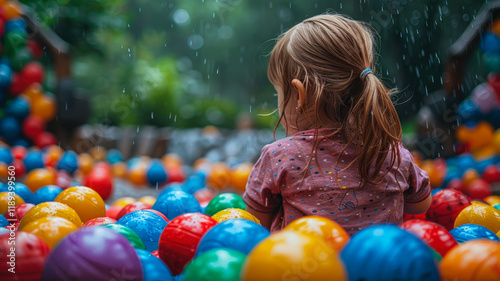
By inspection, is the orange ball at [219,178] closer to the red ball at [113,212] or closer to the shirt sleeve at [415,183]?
the red ball at [113,212]

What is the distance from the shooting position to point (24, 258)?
146 cm

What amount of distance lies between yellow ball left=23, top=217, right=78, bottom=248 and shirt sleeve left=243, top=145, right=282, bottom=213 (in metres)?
0.81

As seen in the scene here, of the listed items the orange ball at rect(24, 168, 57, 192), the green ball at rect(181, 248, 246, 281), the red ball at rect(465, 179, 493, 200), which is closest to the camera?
the green ball at rect(181, 248, 246, 281)

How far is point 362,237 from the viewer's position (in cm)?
138

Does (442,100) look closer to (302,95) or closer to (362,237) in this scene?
(302,95)

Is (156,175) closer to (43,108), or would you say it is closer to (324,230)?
(43,108)

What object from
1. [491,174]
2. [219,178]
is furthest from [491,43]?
[219,178]

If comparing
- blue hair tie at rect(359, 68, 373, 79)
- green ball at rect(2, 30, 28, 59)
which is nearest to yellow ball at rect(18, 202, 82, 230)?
blue hair tie at rect(359, 68, 373, 79)

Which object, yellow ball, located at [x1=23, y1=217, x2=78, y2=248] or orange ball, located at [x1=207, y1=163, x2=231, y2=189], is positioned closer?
yellow ball, located at [x1=23, y1=217, x2=78, y2=248]

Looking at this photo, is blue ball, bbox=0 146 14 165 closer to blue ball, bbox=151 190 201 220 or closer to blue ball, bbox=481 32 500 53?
blue ball, bbox=151 190 201 220

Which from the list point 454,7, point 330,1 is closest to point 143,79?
point 330,1

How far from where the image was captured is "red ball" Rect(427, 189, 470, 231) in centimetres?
271

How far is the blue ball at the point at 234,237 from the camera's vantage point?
159 centimetres

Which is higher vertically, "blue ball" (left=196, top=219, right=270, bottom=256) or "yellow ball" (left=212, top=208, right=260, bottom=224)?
"blue ball" (left=196, top=219, right=270, bottom=256)
